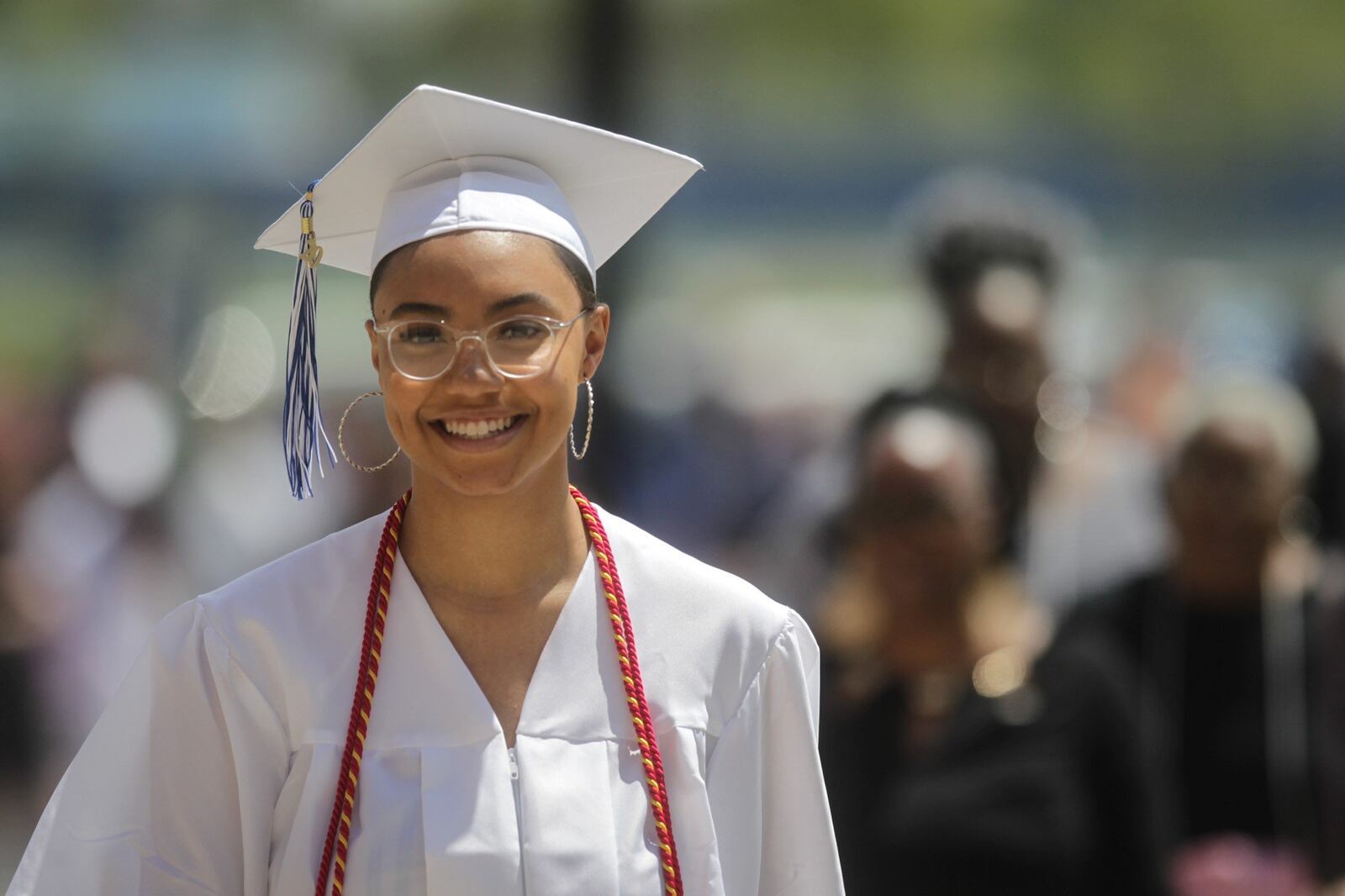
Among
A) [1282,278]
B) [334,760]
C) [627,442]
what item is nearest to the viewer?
[334,760]

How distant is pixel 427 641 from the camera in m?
2.64

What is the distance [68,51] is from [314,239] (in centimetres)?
490

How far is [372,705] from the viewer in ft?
8.52

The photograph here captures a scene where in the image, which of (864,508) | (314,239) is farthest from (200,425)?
(314,239)

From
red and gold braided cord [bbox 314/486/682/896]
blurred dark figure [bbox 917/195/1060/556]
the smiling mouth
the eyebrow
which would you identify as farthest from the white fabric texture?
blurred dark figure [bbox 917/195/1060/556]

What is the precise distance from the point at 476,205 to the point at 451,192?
44mm

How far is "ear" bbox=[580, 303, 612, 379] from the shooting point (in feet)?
8.98

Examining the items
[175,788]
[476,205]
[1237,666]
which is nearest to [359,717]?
[175,788]

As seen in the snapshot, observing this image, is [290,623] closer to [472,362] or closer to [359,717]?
[359,717]

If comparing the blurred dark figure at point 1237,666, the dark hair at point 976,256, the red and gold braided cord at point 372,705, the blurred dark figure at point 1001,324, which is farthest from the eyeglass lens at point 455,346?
the dark hair at point 976,256

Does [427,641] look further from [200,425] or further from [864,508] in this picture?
[200,425]

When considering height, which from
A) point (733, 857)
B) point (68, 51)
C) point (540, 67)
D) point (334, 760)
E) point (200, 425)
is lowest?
point (733, 857)

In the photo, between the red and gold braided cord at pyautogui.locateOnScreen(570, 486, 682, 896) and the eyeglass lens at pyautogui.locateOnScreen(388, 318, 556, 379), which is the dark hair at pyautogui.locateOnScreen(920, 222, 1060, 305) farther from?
the eyeglass lens at pyautogui.locateOnScreen(388, 318, 556, 379)

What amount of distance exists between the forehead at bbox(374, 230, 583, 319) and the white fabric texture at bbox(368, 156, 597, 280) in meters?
0.02
